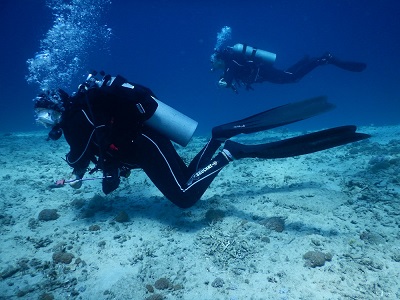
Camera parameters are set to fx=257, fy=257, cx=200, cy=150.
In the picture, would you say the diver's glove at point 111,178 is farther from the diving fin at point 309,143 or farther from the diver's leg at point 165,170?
the diving fin at point 309,143

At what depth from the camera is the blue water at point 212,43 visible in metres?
48.3

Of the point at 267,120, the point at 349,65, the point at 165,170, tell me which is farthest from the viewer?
the point at 349,65

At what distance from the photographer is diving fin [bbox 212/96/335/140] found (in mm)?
5078

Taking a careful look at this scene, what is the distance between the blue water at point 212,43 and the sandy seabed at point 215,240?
12.9 metres

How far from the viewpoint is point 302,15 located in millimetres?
82938

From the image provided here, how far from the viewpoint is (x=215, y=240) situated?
4.03m

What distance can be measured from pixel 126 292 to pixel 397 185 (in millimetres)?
5306

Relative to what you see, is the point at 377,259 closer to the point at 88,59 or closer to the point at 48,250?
the point at 48,250

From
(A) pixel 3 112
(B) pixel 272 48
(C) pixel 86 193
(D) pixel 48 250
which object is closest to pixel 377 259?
(D) pixel 48 250

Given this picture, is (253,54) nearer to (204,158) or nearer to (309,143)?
(204,158)

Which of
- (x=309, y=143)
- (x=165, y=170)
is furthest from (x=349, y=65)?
(x=165, y=170)

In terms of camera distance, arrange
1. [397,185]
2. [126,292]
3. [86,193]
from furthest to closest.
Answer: [86,193], [397,185], [126,292]

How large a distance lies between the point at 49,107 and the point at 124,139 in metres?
1.22

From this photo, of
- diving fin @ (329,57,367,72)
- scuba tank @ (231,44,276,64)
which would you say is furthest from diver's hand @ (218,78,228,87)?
diving fin @ (329,57,367,72)
